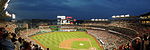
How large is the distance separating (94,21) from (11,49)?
80.8 m

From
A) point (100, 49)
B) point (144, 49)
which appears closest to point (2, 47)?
point (144, 49)

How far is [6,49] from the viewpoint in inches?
134

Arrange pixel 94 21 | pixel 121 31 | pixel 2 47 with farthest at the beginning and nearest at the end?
pixel 94 21 → pixel 121 31 → pixel 2 47

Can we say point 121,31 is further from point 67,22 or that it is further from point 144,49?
point 67,22

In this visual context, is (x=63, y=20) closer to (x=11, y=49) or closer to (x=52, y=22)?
(x=52, y=22)

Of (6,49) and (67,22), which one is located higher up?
(6,49)

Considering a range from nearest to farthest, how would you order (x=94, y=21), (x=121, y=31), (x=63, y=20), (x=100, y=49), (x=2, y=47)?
1. (x=2, y=47)
2. (x=100, y=49)
3. (x=121, y=31)
4. (x=63, y=20)
5. (x=94, y=21)

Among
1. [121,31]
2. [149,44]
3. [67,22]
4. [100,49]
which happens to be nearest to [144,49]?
[149,44]

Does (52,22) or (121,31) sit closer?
(121,31)

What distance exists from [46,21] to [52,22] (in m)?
4.21

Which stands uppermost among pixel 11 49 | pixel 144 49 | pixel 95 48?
pixel 11 49

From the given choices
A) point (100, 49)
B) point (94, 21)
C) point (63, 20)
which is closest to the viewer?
point (100, 49)

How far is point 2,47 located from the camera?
3.40 metres

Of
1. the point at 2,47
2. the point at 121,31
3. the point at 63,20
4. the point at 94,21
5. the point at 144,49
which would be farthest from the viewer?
the point at 94,21
